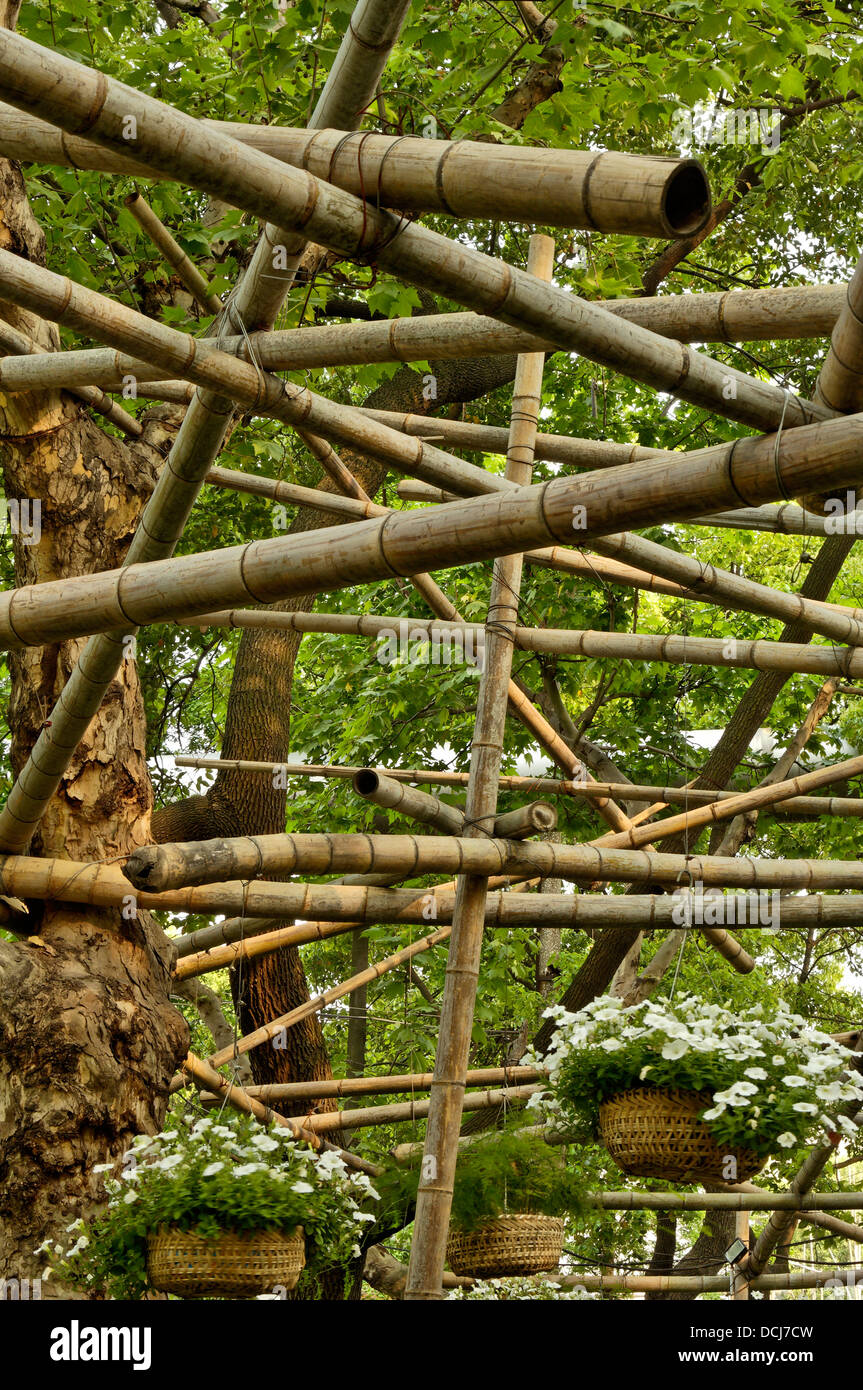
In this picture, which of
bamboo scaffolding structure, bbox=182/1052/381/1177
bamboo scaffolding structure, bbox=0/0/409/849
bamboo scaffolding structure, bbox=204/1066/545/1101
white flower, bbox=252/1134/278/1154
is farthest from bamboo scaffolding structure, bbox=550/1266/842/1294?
bamboo scaffolding structure, bbox=0/0/409/849

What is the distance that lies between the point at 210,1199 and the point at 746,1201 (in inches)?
175

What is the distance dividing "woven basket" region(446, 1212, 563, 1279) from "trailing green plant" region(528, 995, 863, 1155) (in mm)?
506

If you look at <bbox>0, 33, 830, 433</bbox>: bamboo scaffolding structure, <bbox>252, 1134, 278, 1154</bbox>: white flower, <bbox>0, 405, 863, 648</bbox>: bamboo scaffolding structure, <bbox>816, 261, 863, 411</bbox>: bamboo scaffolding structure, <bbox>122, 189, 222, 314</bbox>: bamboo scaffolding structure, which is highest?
<bbox>122, 189, 222, 314</bbox>: bamboo scaffolding structure

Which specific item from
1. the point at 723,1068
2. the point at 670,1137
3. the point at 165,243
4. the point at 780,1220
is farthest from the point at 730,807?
the point at 165,243

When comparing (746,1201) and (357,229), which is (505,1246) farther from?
(357,229)

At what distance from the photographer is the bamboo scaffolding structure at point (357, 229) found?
7.20ft

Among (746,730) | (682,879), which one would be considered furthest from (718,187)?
(682,879)

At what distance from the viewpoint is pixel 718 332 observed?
330cm

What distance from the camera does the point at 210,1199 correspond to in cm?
389

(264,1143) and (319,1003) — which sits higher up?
(319,1003)

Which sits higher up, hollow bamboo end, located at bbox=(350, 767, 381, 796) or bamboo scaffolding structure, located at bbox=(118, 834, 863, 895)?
hollow bamboo end, located at bbox=(350, 767, 381, 796)

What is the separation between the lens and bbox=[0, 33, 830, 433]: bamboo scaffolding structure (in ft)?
7.20

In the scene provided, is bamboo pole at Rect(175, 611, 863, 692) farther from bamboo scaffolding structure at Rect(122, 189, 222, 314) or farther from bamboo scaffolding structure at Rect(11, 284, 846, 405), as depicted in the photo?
bamboo scaffolding structure at Rect(11, 284, 846, 405)
